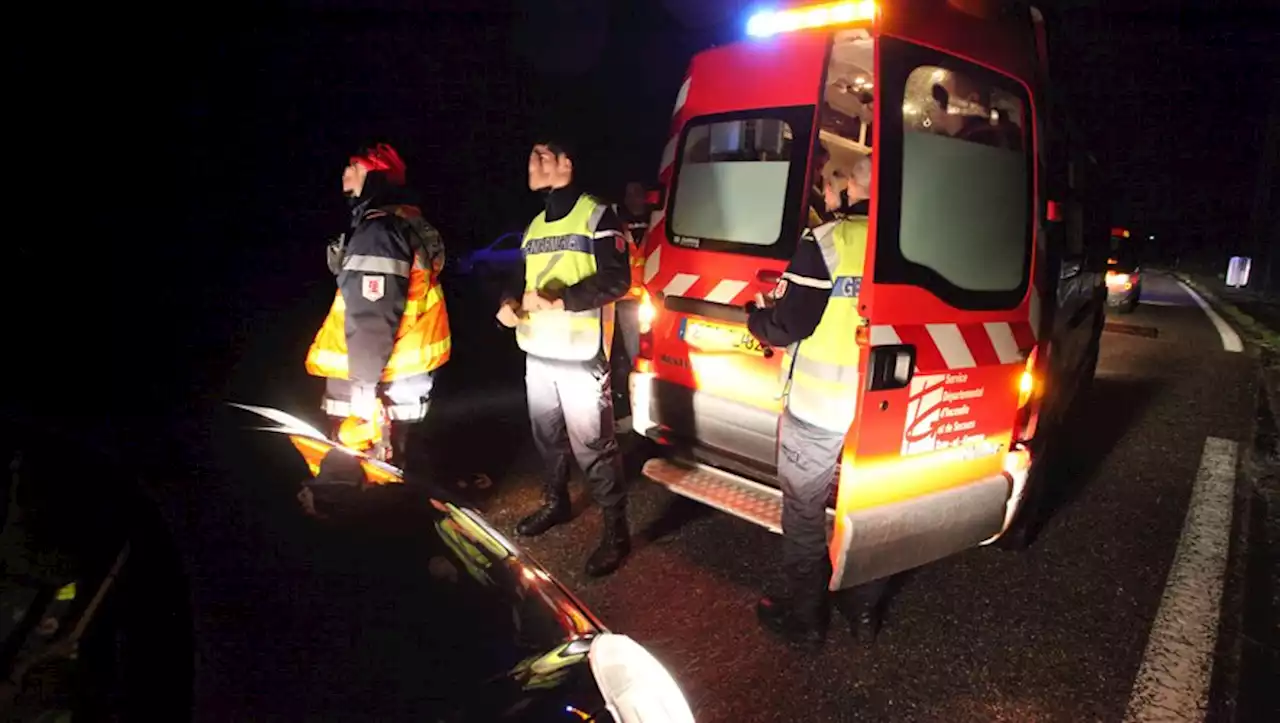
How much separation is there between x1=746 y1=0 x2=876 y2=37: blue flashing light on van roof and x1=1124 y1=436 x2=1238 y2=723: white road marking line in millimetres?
Answer: 2507

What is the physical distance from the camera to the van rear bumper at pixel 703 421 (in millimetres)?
3686

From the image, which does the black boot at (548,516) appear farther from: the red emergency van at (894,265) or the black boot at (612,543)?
the red emergency van at (894,265)

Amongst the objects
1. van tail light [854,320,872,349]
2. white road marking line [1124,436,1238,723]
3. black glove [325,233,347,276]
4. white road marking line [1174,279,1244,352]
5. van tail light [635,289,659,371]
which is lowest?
white road marking line [1174,279,1244,352]

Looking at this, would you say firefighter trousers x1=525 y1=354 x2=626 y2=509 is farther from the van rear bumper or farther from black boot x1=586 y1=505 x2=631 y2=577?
the van rear bumper

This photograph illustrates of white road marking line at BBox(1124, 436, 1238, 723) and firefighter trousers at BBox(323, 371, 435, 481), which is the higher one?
firefighter trousers at BBox(323, 371, 435, 481)

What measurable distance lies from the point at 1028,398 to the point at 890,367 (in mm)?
1055

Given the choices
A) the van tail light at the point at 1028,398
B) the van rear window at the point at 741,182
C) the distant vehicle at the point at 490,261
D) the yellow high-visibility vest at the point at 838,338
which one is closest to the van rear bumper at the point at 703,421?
the van rear window at the point at 741,182

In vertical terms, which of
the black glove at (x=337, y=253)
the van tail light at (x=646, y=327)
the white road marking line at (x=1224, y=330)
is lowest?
the white road marking line at (x=1224, y=330)

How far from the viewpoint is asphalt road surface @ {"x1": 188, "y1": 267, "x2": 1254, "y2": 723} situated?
1.51 meters

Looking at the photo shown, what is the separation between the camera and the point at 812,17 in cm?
254

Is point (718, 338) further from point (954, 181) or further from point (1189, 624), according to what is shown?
point (1189, 624)

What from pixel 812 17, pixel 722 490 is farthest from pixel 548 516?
pixel 812 17

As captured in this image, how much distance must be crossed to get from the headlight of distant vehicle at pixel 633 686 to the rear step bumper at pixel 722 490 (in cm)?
152

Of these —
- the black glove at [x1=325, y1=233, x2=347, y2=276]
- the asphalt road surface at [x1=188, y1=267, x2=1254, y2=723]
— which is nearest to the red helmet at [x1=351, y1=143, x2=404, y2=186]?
the black glove at [x1=325, y1=233, x2=347, y2=276]
